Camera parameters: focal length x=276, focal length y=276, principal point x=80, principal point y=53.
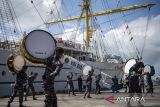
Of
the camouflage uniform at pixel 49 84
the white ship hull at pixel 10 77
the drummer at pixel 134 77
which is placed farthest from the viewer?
the white ship hull at pixel 10 77

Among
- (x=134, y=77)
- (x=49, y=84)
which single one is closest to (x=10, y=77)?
(x=134, y=77)

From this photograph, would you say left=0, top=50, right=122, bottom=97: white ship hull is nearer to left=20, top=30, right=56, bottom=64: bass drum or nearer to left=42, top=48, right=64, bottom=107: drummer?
left=42, top=48, right=64, bottom=107: drummer

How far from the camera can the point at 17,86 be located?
11.5 metres

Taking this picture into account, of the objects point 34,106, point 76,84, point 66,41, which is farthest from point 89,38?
point 34,106

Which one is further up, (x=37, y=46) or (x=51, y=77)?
(x=37, y=46)

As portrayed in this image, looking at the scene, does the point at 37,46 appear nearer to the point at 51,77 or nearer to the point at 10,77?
the point at 51,77

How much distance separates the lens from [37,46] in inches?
208

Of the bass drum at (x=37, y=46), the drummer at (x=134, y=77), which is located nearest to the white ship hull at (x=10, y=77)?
the drummer at (x=134, y=77)

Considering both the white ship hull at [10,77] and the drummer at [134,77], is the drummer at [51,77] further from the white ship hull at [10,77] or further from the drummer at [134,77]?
the white ship hull at [10,77]

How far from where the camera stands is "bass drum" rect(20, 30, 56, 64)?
16.6 feet

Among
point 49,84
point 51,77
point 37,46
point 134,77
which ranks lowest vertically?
point 49,84

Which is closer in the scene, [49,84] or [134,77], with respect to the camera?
[49,84]

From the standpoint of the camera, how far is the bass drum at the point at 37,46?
5066 mm

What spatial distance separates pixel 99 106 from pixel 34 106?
3.16m
